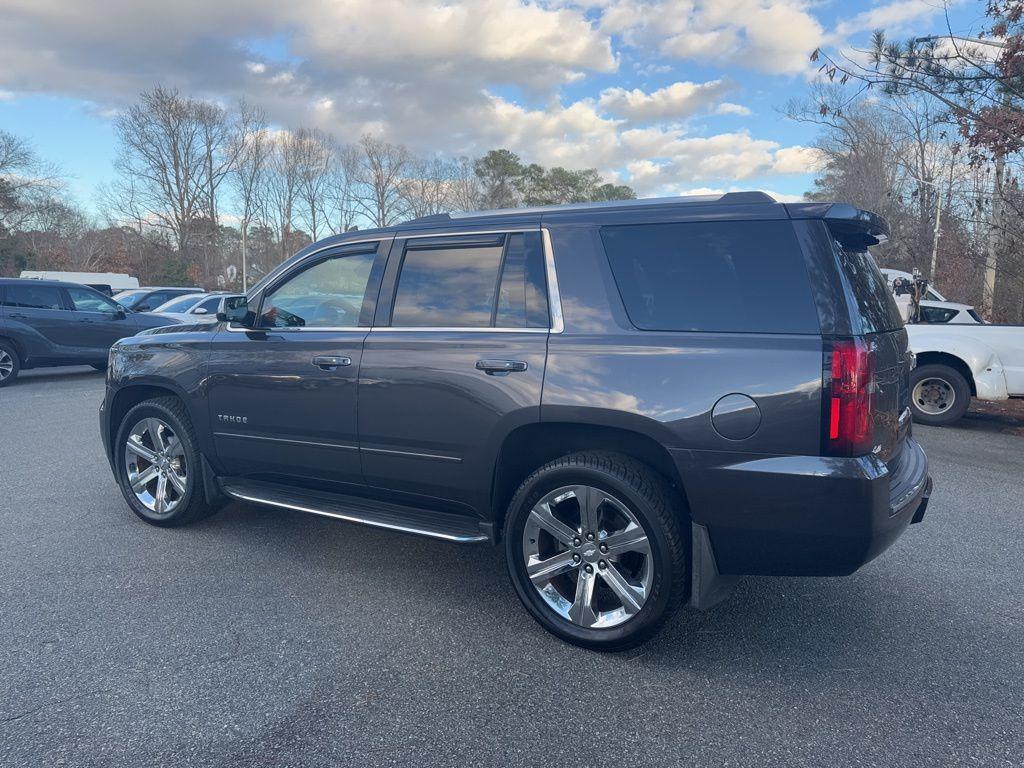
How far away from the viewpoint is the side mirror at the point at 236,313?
14.0 feet

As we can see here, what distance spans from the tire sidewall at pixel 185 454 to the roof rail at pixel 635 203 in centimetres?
205

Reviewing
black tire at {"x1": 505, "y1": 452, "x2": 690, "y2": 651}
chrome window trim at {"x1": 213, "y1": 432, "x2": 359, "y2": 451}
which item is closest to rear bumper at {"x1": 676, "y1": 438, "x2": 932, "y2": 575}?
black tire at {"x1": 505, "y1": 452, "x2": 690, "y2": 651}

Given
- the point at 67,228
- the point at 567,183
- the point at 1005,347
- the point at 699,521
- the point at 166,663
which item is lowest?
the point at 166,663

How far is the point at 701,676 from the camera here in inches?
119

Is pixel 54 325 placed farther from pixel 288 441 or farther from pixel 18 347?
pixel 288 441

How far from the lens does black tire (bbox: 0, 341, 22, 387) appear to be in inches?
477

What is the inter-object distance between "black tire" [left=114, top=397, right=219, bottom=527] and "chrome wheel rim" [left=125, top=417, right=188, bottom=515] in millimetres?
28

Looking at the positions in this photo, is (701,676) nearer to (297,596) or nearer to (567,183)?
(297,596)

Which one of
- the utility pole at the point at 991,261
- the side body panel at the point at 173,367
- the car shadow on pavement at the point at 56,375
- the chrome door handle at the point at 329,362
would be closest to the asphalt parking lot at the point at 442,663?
the side body panel at the point at 173,367

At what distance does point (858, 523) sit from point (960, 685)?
859 mm

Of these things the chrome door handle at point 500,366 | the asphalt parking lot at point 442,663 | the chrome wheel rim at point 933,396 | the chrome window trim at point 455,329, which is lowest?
the asphalt parking lot at point 442,663

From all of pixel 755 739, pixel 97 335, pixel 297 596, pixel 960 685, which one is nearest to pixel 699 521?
pixel 755 739

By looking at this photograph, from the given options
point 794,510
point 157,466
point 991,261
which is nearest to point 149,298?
point 157,466

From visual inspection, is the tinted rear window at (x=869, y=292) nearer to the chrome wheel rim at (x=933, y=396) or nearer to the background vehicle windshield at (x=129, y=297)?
the chrome wheel rim at (x=933, y=396)
